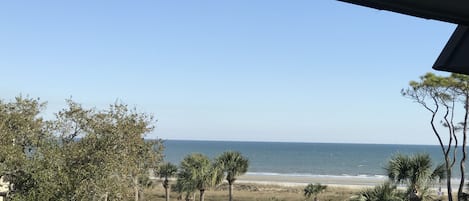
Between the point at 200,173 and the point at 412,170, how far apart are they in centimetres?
1345

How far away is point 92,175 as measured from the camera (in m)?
15.2

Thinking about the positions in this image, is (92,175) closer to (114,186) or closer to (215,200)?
(114,186)

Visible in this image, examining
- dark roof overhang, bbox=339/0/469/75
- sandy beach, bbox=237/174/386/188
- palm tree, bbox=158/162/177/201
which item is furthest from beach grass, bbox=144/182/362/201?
dark roof overhang, bbox=339/0/469/75

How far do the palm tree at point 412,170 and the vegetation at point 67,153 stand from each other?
8.49 m

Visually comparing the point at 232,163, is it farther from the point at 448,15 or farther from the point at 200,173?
the point at 448,15

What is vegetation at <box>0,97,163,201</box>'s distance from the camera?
46.7 feet

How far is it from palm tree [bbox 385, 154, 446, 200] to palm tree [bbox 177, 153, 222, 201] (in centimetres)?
1212

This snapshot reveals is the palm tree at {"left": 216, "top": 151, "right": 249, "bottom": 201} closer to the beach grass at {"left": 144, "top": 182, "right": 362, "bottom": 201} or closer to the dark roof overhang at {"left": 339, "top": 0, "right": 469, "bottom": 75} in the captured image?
the beach grass at {"left": 144, "top": 182, "right": 362, "bottom": 201}

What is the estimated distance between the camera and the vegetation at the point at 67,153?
46.7 feet

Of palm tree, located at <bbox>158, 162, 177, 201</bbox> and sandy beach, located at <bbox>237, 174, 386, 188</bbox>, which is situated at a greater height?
palm tree, located at <bbox>158, 162, 177, 201</bbox>

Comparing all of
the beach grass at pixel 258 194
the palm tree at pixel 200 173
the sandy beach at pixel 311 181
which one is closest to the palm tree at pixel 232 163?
the palm tree at pixel 200 173

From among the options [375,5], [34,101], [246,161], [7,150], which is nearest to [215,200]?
[246,161]

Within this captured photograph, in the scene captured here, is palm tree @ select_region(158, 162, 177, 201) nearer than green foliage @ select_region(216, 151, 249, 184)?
No

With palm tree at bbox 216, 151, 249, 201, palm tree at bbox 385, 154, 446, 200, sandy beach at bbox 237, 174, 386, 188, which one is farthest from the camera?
sandy beach at bbox 237, 174, 386, 188
